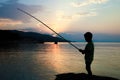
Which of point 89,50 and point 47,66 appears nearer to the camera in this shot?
point 89,50

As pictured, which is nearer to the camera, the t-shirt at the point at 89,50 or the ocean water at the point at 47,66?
the t-shirt at the point at 89,50

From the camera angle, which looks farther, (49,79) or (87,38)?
(49,79)

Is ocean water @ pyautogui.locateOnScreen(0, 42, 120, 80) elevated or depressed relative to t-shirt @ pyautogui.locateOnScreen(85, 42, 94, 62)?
depressed

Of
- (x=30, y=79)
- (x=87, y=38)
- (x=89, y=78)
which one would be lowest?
(x=30, y=79)

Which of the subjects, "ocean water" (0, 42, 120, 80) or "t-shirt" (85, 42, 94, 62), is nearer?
"t-shirt" (85, 42, 94, 62)

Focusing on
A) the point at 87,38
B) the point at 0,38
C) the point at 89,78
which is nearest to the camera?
the point at 87,38

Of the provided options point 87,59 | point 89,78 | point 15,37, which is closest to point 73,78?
point 89,78

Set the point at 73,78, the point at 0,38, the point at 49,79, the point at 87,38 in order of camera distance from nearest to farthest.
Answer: the point at 87,38, the point at 73,78, the point at 49,79, the point at 0,38

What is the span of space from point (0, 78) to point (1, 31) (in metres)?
158

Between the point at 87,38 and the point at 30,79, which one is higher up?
the point at 87,38

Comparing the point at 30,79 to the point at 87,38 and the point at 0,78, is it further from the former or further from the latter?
the point at 87,38

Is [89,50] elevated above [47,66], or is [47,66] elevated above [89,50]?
[89,50]

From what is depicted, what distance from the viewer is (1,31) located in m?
177

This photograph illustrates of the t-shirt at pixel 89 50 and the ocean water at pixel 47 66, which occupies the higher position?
the t-shirt at pixel 89 50
